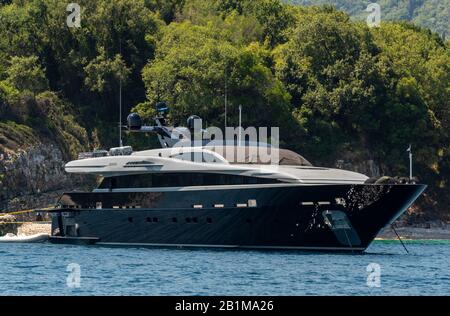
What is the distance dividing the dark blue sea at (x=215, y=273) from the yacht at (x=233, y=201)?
92cm

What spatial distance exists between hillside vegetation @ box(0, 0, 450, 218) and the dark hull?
2868 centimetres

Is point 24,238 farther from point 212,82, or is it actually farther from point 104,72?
point 104,72

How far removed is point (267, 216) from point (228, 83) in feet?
108

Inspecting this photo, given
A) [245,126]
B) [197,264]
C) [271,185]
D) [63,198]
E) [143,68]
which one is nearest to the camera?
[197,264]

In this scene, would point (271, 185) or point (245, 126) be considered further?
point (245, 126)

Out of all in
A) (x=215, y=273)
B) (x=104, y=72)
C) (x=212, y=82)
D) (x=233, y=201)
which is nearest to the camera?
(x=215, y=273)

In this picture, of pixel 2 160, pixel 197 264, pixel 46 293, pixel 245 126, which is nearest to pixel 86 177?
pixel 2 160

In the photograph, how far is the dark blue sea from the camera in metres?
35.9

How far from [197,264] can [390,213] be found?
8970 mm

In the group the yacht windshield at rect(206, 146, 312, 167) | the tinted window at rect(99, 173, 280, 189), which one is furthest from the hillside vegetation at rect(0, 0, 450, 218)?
the yacht windshield at rect(206, 146, 312, 167)

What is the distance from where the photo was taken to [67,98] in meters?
86.8

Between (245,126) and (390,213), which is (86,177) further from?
(390,213)

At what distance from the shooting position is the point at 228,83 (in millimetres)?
79625

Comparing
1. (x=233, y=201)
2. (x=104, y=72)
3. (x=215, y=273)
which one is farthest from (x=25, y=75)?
(x=215, y=273)
